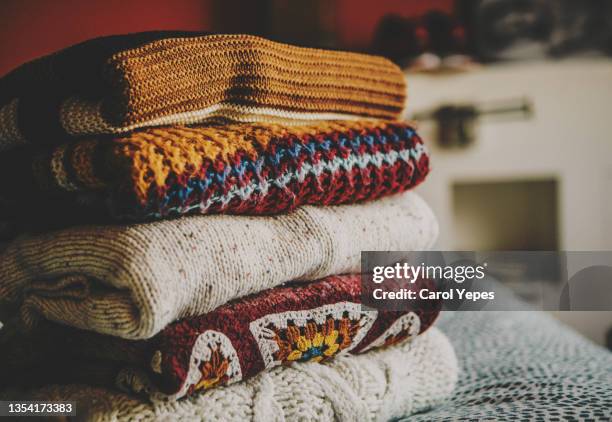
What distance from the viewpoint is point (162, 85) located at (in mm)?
443

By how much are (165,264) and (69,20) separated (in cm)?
123

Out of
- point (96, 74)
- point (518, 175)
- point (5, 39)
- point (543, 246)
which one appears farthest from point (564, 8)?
point (96, 74)

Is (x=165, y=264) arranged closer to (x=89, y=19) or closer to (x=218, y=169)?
(x=218, y=169)

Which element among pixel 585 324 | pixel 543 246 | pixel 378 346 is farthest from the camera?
pixel 543 246

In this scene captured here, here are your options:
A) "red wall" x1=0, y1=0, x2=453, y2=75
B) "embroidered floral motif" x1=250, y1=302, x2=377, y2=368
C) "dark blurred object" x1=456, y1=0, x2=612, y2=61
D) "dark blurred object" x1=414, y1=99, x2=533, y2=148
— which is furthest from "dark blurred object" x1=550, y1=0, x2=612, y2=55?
"embroidered floral motif" x1=250, y1=302, x2=377, y2=368

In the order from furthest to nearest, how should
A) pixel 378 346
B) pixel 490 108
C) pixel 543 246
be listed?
pixel 543 246 → pixel 490 108 → pixel 378 346

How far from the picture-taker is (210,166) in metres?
0.45

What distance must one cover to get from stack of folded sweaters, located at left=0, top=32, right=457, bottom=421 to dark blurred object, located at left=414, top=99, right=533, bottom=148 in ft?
5.81

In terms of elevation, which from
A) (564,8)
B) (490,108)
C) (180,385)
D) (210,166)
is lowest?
(180,385)

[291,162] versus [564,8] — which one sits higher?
[564,8]

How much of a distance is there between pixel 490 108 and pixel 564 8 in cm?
49

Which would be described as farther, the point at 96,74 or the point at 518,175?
A: the point at 518,175

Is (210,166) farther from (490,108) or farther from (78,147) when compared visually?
(490,108)

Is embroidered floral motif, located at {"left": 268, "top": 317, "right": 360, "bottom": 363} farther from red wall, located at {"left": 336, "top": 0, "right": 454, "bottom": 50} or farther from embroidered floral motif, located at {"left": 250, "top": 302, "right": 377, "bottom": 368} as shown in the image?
red wall, located at {"left": 336, "top": 0, "right": 454, "bottom": 50}
